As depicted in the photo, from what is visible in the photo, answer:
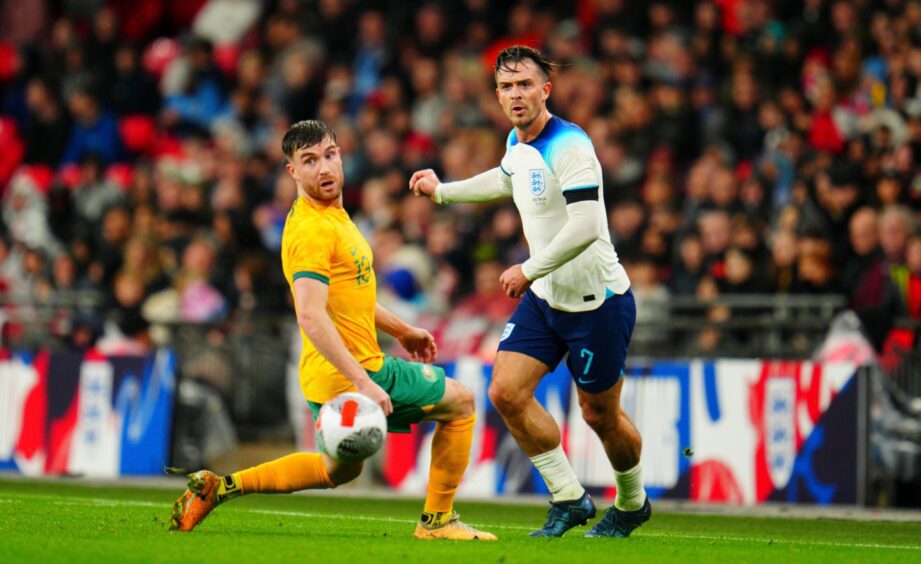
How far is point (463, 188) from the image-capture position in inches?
359

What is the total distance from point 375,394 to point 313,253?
28.9 inches

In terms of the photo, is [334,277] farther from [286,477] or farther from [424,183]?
[424,183]

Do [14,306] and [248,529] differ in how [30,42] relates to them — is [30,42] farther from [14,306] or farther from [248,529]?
[248,529]

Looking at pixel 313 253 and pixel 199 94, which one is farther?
pixel 199 94

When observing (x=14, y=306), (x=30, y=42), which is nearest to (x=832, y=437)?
(x=14, y=306)

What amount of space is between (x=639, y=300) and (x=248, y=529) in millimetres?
5968

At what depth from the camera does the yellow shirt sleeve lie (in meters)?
7.80

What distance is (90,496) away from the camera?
12523 millimetres

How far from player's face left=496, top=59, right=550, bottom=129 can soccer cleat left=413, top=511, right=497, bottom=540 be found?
2.03 metres

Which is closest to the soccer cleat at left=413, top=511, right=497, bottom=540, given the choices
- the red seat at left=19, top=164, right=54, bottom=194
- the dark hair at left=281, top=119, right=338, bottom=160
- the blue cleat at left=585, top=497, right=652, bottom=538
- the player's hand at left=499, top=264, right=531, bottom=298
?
the blue cleat at left=585, top=497, right=652, bottom=538

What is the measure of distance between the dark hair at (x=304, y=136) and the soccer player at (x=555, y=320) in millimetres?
1009

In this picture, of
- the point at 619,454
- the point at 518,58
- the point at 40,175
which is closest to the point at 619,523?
the point at 619,454

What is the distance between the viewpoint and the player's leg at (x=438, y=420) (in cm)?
806

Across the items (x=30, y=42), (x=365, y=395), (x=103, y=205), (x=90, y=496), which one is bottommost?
(x=90, y=496)
